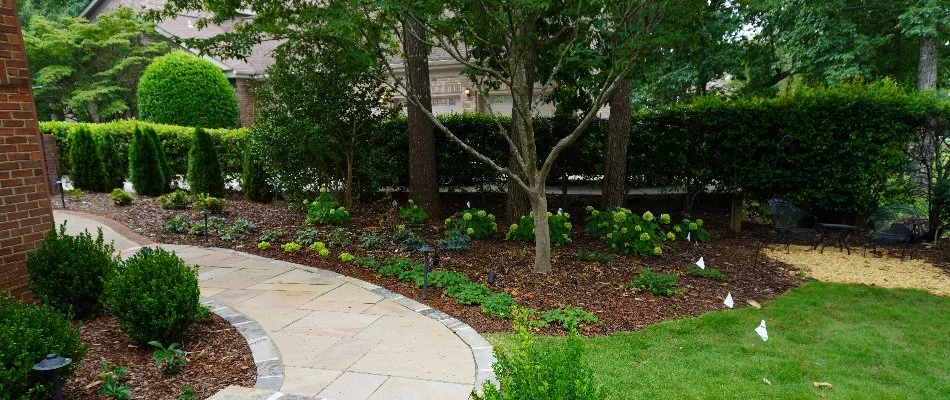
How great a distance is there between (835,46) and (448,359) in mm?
12495

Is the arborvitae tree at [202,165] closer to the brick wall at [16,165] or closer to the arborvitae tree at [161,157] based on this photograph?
the arborvitae tree at [161,157]

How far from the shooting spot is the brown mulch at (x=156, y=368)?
319cm

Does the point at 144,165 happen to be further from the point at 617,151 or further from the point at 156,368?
the point at 617,151

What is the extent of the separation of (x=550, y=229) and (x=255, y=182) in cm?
648

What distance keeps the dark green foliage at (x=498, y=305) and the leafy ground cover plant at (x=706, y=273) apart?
2259 millimetres

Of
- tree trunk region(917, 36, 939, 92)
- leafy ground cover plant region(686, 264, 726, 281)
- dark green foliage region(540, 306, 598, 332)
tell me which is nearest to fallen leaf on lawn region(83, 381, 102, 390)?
dark green foliage region(540, 306, 598, 332)

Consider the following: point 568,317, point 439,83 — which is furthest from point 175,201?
point 439,83

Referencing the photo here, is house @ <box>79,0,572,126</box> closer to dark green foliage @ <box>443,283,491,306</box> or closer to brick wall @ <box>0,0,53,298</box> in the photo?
dark green foliage @ <box>443,283,491,306</box>

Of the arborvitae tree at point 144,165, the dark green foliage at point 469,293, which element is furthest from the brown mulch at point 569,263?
the arborvitae tree at point 144,165

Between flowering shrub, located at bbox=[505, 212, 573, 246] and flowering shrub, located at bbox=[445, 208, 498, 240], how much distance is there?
0.30m

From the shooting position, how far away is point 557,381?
2.01 m

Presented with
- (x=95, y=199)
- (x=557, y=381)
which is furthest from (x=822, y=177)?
(x=95, y=199)

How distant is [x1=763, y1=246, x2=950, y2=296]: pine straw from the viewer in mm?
6009

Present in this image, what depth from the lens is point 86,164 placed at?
38.3ft
